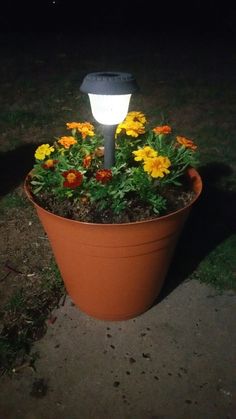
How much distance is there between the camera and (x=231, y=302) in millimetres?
2551

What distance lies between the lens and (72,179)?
1.95 metres

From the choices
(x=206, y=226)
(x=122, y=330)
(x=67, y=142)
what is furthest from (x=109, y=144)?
(x=206, y=226)

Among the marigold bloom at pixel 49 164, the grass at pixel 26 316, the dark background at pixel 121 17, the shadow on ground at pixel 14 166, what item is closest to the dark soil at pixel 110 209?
the marigold bloom at pixel 49 164

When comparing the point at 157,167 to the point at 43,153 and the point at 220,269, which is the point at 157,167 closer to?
the point at 43,153

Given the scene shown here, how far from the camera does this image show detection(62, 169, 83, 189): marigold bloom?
1942 millimetres

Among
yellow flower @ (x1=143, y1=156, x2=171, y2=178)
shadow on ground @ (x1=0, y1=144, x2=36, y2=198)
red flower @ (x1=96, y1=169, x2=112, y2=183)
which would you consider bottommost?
shadow on ground @ (x1=0, y1=144, x2=36, y2=198)

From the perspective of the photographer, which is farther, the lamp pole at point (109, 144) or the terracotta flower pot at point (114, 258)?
the lamp pole at point (109, 144)

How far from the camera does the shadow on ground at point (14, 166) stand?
377 cm

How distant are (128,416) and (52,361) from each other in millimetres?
500

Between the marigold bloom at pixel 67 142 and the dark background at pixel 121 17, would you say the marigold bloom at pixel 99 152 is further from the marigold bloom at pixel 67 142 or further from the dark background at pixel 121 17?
the dark background at pixel 121 17

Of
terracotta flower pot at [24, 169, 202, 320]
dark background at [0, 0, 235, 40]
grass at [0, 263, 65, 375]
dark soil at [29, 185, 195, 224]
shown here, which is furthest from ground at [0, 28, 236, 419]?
dark background at [0, 0, 235, 40]

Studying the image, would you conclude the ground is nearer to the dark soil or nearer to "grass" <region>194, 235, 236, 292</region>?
"grass" <region>194, 235, 236, 292</region>

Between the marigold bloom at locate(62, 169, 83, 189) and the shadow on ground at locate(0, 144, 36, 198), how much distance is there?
180 cm

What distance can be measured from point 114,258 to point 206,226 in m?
1.46
